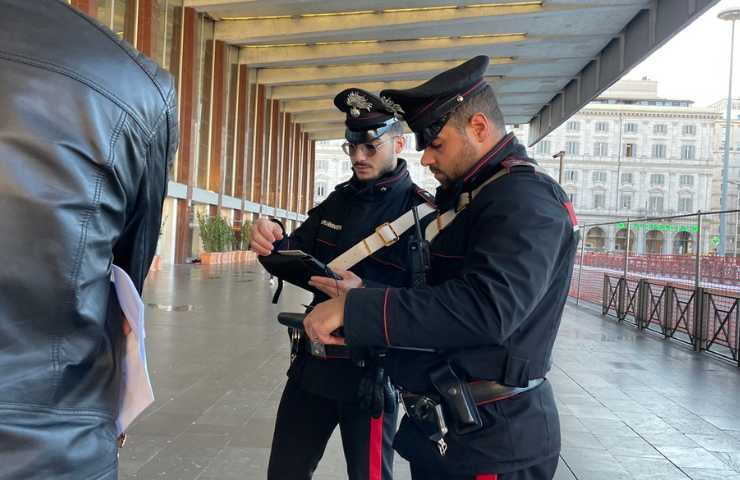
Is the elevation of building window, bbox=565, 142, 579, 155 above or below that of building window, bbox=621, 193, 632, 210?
above

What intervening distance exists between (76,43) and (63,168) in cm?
20

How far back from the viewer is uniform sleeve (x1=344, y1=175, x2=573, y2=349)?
1366 millimetres

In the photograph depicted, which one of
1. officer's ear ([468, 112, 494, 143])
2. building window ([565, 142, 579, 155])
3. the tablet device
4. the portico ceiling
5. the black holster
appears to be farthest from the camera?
building window ([565, 142, 579, 155])

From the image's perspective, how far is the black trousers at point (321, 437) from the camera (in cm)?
230

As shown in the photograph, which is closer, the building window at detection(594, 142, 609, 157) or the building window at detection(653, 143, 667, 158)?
the building window at detection(594, 142, 609, 157)

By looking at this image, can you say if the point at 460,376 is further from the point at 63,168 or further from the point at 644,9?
the point at 644,9

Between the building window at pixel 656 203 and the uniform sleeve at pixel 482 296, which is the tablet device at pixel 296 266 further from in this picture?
the building window at pixel 656 203

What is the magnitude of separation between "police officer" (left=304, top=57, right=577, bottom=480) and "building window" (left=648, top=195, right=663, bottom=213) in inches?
2864

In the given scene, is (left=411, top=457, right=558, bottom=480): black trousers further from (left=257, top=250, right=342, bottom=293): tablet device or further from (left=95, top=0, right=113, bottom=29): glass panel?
(left=95, top=0, right=113, bottom=29): glass panel

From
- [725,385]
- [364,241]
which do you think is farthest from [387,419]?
[725,385]

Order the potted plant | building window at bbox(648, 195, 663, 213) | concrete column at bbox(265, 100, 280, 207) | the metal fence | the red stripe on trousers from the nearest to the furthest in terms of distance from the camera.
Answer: the red stripe on trousers < the metal fence < the potted plant < concrete column at bbox(265, 100, 280, 207) < building window at bbox(648, 195, 663, 213)

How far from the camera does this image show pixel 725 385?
6.58 metres

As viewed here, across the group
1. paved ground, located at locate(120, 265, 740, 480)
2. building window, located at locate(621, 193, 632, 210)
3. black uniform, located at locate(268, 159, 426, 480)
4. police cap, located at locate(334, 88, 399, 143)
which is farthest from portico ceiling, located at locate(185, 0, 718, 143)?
building window, located at locate(621, 193, 632, 210)

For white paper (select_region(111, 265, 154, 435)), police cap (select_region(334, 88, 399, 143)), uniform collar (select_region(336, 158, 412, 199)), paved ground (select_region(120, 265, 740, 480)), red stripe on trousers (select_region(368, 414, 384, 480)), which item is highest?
police cap (select_region(334, 88, 399, 143))
